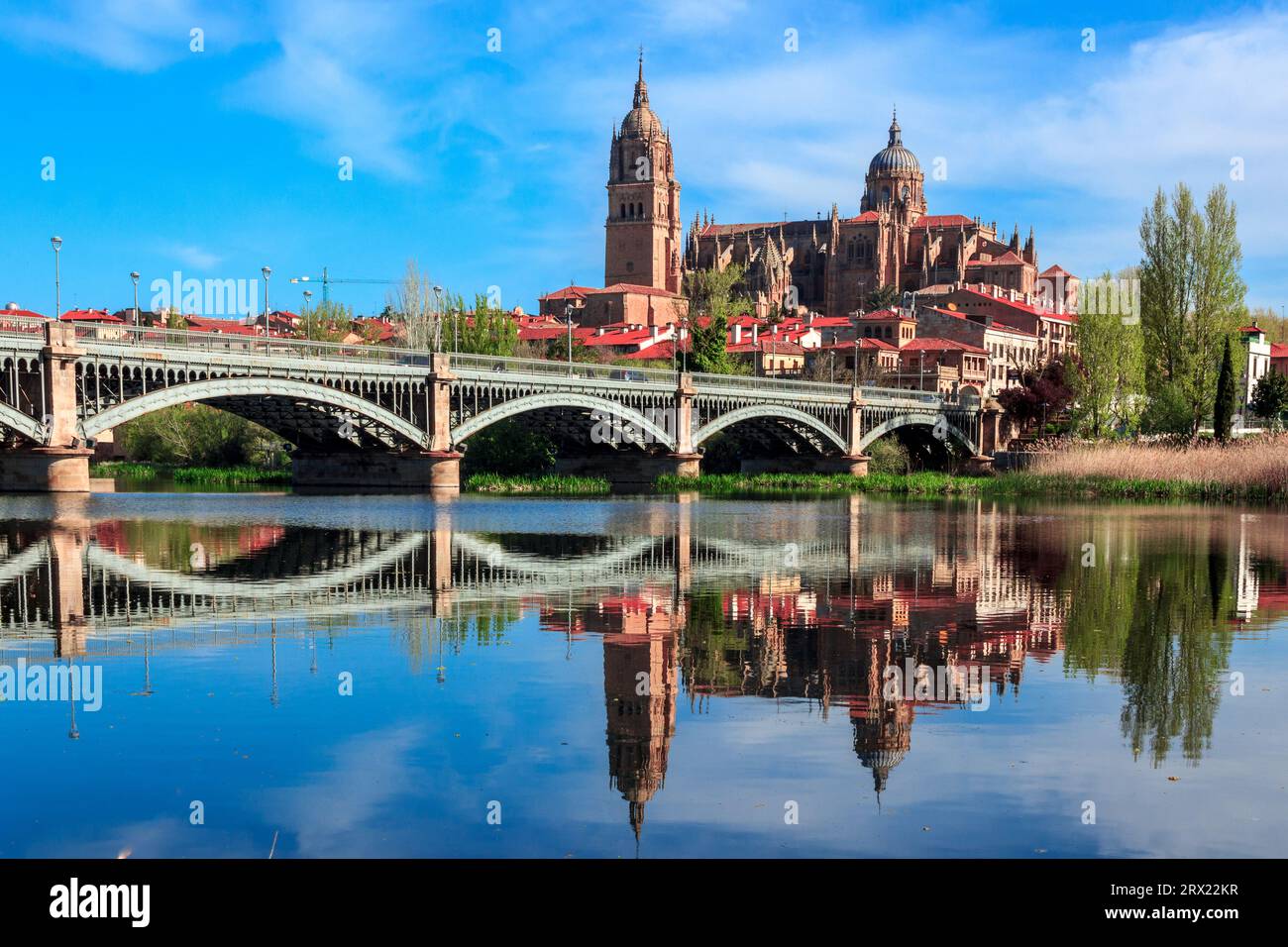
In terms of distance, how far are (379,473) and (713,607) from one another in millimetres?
43839

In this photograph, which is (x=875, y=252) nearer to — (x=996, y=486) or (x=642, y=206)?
(x=642, y=206)

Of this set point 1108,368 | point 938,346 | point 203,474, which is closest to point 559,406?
point 203,474

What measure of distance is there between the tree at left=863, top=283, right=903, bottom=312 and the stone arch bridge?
6841cm

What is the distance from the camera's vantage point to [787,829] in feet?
26.8

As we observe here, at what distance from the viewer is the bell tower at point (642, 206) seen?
172500 millimetres

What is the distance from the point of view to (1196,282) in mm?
69062

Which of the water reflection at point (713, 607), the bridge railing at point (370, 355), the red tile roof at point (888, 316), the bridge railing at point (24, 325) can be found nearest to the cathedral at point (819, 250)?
the red tile roof at point (888, 316)

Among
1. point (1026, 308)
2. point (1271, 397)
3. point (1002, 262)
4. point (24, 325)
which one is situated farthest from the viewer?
point (1002, 262)

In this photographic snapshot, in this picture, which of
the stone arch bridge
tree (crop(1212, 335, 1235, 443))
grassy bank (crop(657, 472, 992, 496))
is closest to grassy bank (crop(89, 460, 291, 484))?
the stone arch bridge

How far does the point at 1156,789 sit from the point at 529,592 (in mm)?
12081

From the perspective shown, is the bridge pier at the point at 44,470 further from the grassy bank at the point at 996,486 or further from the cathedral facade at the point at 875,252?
the cathedral facade at the point at 875,252
